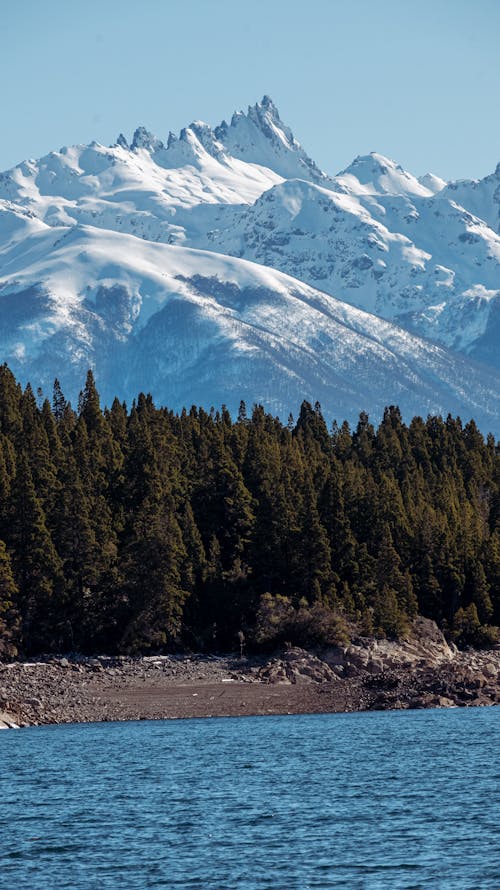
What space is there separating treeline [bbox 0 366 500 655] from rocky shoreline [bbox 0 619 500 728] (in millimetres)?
3309

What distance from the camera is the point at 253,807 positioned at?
192 ft

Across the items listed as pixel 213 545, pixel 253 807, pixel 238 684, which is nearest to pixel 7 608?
pixel 238 684

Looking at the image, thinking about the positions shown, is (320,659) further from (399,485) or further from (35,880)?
(35,880)

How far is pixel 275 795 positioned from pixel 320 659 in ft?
179

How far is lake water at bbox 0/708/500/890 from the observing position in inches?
1852

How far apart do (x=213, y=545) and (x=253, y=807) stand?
7160cm

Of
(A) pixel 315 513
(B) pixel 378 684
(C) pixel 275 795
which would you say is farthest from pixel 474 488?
(C) pixel 275 795

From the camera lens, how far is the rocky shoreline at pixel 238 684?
96.6 meters

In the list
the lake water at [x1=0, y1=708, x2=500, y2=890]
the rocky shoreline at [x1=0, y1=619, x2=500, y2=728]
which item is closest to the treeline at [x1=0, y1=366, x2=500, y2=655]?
the rocky shoreline at [x1=0, y1=619, x2=500, y2=728]

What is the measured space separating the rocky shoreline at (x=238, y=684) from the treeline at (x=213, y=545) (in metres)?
3.31

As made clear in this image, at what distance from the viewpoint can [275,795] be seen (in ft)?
203

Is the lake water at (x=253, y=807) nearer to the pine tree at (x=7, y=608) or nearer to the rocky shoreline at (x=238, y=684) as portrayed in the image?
the rocky shoreline at (x=238, y=684)

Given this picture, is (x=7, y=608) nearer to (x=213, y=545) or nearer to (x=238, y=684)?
(x=238, y=684)

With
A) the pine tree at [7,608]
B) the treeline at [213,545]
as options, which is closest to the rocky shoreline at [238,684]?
the pine tree at [7,608]
